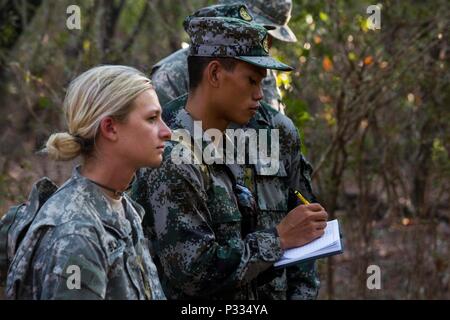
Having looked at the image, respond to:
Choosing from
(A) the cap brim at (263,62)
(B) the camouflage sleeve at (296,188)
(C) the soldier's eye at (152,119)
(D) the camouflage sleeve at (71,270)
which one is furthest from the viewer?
(B) the camouflage sleeve at (296,188)

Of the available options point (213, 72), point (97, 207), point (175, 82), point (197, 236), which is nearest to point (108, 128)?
point (97, 207)

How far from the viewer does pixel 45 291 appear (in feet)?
8.32

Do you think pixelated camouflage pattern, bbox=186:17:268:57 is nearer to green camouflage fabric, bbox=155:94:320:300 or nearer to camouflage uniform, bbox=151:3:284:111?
green camouflage fabric, bbox=155:94:320:300

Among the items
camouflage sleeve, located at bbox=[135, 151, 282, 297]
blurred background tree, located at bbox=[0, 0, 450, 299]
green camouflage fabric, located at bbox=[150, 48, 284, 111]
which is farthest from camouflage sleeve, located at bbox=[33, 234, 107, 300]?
blurred background tree, located at bbox=[0, 0, 450, 299]

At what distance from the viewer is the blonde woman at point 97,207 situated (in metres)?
2.55

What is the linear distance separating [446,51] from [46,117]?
2.99 metres

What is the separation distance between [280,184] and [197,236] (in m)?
0.59

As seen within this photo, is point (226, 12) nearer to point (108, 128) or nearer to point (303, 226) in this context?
point (303, 226)

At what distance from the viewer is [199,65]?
3.52 meters

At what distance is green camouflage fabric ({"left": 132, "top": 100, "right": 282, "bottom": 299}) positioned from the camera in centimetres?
325

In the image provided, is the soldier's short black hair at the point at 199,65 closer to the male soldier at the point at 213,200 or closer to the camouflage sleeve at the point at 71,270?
the male soldier at the point at 213,200

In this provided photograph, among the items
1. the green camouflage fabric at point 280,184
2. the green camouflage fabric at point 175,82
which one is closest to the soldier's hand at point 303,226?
the green camouflage fabric at point 280,184
